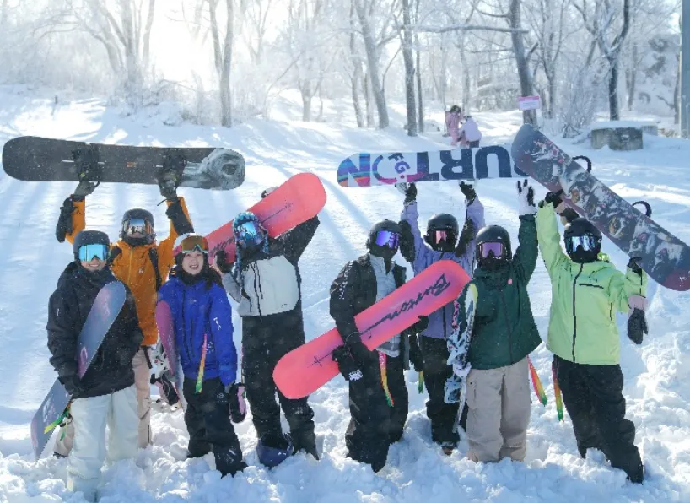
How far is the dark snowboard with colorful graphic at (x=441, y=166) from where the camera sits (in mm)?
4773

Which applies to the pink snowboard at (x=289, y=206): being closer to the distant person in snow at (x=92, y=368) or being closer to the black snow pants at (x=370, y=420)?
the distant person in snow at (x=92, y=368)

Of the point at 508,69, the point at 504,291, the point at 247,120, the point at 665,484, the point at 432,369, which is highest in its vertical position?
the point at 508,69

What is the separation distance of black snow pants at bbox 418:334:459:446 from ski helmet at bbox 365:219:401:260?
0.76 meters

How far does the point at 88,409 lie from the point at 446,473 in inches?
86.7

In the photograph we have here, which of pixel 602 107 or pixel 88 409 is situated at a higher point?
pixel 602 107

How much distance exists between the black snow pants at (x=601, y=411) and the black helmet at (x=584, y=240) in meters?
0.67

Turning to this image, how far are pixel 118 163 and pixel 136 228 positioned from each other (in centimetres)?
108

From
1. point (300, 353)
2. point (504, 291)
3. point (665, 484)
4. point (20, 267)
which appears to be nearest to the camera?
point (665, 484)

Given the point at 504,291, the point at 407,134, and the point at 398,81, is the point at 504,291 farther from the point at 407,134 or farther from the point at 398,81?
the point at 398,81

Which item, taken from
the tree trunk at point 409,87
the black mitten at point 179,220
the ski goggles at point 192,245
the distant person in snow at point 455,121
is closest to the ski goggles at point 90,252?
the ski goggles at point 192,245

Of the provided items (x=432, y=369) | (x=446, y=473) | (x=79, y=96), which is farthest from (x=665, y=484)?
(x=79, y=96)

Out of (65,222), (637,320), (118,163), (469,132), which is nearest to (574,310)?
(637,320)

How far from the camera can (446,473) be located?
3.50 m

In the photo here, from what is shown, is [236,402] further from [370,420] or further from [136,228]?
[136,228]
